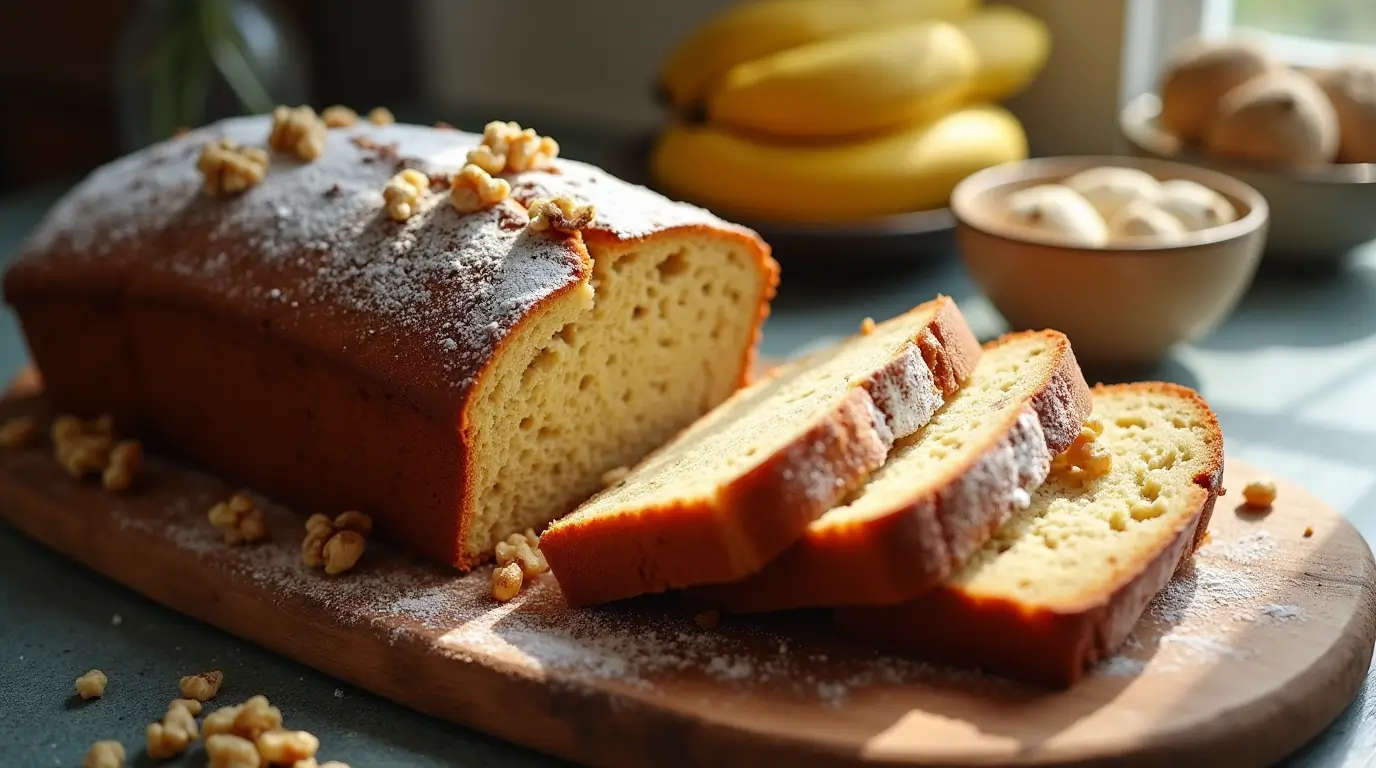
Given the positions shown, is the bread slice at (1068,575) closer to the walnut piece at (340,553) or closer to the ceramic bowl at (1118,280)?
the ceramic bowl at (1118,280)

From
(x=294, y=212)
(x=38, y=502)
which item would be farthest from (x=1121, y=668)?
(x=38, y=502)

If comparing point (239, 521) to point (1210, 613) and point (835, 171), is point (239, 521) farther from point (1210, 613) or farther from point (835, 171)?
point (835, 171)

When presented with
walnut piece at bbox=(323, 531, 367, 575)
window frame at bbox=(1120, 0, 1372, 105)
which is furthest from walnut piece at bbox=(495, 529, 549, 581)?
window frame at bbox=(1120, 0, 1372, 105)

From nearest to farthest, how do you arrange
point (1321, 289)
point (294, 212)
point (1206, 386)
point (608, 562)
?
point (608, 562)
point (294, 212)
point (1206, 386)
point (1321, 289)

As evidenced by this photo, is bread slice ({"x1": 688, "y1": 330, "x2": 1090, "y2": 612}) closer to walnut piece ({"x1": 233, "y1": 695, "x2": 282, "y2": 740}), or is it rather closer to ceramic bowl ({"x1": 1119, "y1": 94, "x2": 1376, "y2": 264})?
A: walnut piece ({"x1": 233, "y1": 695, "x2": 282, "y2": 740})

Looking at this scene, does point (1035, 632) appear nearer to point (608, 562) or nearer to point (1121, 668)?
point (1121, 668)
